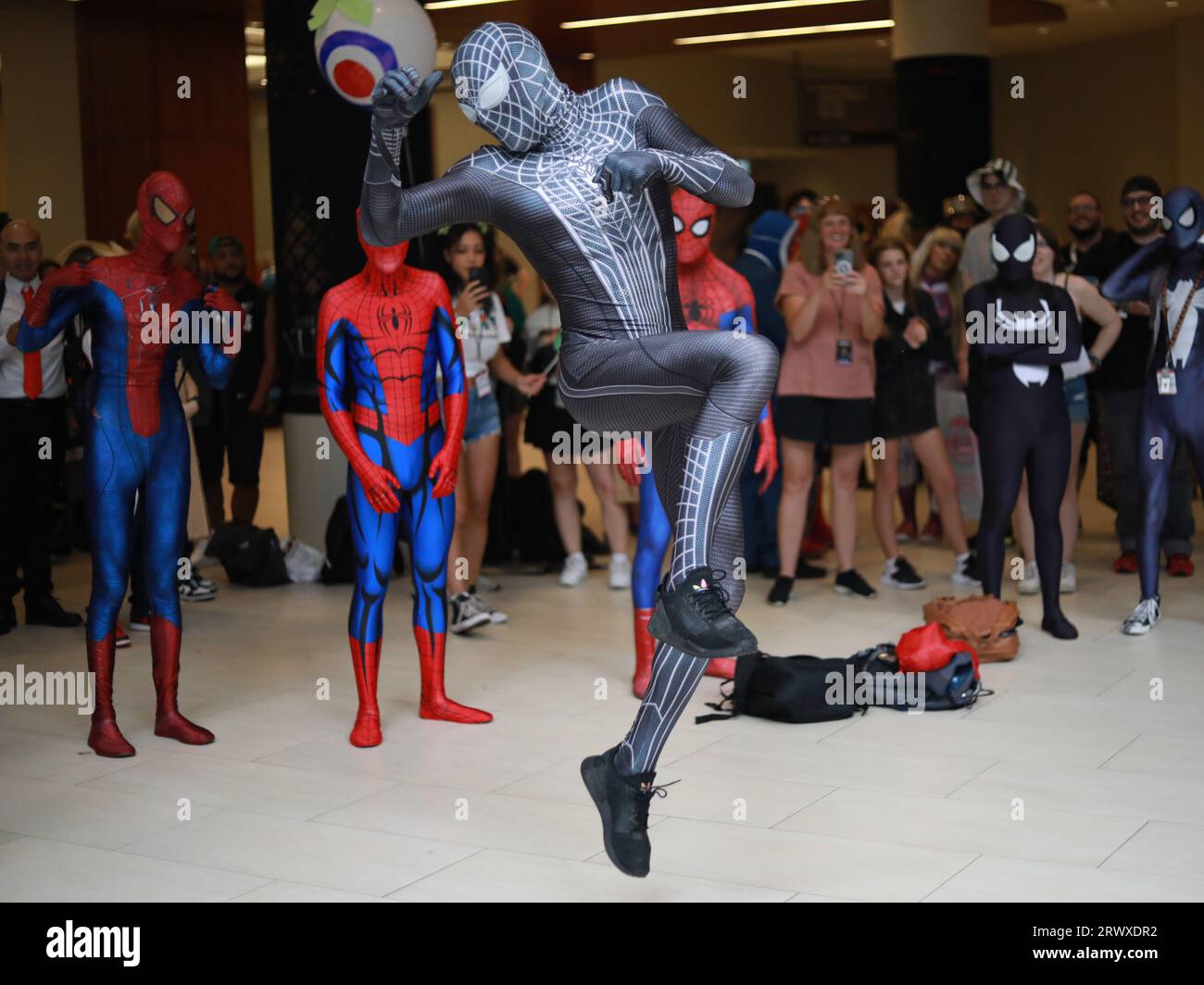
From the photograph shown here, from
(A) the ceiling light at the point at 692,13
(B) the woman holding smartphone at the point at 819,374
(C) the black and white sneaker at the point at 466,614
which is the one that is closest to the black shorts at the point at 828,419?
(B) the woman holding smartphone at the point at 819,374

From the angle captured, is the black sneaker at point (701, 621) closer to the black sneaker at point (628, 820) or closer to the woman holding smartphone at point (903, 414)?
the black sneaker at point (628, 820)

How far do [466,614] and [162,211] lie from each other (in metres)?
2.46

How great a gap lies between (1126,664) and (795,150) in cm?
1675

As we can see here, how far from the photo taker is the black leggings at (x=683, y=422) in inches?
123

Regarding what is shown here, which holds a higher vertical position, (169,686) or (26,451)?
(26,451)

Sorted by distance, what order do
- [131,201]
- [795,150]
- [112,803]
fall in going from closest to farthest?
[112,803] < [131,201] < [795,150]

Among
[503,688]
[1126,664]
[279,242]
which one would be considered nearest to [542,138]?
[503,688]

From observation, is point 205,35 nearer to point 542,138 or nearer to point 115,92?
point 115,92

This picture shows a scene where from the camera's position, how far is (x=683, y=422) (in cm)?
340

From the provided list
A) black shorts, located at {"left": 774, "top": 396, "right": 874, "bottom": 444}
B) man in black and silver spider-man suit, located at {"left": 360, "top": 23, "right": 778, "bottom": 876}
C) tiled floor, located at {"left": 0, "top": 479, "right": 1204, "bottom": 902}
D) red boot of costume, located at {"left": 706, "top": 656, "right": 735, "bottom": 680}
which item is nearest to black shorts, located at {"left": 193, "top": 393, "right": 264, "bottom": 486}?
tiled floor, located at {"left": 0, "top": 479, "right": 1204, "bottom": 902}

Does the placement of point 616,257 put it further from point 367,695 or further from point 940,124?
point 940,124

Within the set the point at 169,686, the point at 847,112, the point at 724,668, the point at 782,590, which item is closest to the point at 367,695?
the point at 169,686

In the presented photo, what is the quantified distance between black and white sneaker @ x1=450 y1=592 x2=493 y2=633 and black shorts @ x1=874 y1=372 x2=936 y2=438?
2063 mm
